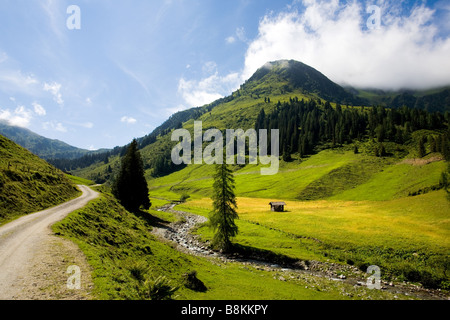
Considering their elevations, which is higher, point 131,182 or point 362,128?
point 362,128

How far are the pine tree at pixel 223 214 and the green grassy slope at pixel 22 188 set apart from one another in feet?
91.6

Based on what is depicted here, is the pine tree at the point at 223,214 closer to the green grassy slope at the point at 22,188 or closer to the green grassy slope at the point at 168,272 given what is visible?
the green grassy slope at the point at 168,272

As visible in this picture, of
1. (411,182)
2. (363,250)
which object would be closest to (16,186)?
(363,250)

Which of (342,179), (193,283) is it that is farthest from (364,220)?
(342,179)

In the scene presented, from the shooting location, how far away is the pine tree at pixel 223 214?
42062 mm

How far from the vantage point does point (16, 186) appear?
30359mm

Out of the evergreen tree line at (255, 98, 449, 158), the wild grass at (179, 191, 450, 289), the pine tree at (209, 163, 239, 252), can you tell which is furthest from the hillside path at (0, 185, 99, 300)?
the evergreen tree line at (255, 98, 449, 158)

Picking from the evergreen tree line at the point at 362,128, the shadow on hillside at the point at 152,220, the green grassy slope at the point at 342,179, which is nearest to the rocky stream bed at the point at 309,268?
the shadow on hillside at the point at 152,220

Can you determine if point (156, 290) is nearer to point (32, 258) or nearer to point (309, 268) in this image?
point (32, 258)

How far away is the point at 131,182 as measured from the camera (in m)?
61.1

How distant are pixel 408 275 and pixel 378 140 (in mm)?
146780

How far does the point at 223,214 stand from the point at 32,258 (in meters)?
30.4
